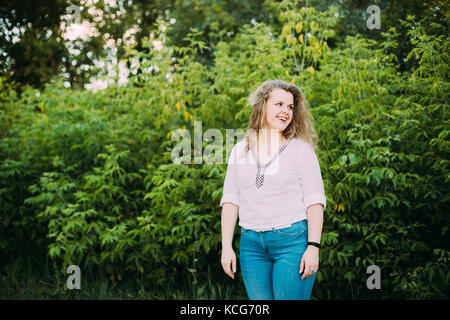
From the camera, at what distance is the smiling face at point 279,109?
1.92m

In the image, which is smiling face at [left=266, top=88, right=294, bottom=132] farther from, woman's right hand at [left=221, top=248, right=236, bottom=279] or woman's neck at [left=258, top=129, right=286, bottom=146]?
woman's right hand at [left=221, top=248, right=236, bottom=279]

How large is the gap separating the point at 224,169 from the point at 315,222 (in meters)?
1.97

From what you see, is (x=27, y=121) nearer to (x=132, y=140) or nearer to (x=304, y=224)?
(x=132, y=140)

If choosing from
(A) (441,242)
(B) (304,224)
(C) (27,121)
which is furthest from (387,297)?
(C) (27,121)

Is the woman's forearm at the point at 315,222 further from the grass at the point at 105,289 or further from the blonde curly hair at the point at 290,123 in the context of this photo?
the grass at the point at 105,289

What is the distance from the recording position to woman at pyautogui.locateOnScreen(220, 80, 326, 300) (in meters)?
1.73

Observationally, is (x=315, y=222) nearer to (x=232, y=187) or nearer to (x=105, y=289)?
(x=232, y=187)

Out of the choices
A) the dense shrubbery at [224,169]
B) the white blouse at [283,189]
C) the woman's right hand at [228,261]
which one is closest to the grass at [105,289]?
the dense shrubbery at [224,169]

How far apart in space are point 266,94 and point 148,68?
8.90 ft

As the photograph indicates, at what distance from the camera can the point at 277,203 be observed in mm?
1785

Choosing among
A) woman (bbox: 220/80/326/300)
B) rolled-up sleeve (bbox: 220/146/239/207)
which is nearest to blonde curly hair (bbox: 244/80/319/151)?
woman (bbox: 220/80/326/300)

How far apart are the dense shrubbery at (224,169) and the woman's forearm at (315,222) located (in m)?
1.60

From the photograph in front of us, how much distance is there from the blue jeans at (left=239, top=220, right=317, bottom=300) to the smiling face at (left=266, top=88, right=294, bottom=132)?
496 mm

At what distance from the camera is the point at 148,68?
4387 millimetres
